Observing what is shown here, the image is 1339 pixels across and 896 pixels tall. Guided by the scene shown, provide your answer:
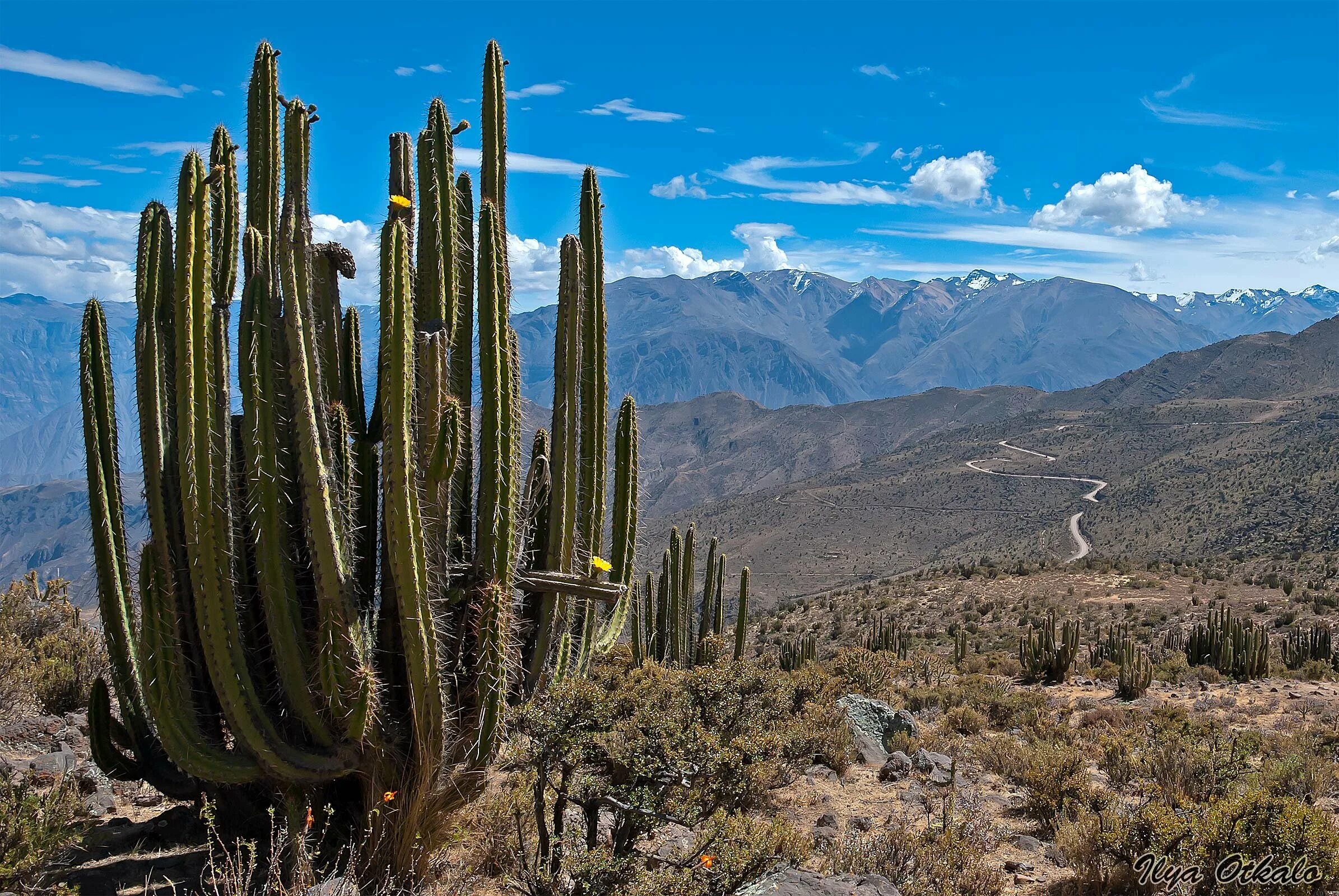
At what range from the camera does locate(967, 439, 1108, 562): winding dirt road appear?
53.1m

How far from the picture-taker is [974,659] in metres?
20.0

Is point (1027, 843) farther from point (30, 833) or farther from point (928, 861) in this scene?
point (30, 833)

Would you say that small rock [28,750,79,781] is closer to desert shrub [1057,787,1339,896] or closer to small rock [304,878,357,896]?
small rock [304,878,357,896]

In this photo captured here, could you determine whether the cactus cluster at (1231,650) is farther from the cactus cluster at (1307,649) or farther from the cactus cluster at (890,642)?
the cactus cluster at (890,642)

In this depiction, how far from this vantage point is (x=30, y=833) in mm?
5391

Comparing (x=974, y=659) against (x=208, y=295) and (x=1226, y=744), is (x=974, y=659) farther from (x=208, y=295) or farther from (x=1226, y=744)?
(x=208, y=295)

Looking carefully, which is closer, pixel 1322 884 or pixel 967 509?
pixel 1322 884

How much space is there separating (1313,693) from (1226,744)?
22.8 ft

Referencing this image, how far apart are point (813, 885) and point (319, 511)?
12.2 feet

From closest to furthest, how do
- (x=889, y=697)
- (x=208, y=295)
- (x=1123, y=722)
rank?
(x=208, y=295), (x=1123, y=722), (x=889, y=697)

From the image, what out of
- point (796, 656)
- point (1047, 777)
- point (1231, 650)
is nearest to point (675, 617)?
point (796, 656)

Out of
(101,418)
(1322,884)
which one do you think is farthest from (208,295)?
(1322,884)

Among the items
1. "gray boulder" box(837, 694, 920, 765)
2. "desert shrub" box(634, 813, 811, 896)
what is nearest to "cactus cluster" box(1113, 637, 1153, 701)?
"gray boulder" box(837, 694, 920, 765)

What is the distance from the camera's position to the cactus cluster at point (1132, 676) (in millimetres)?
15062
